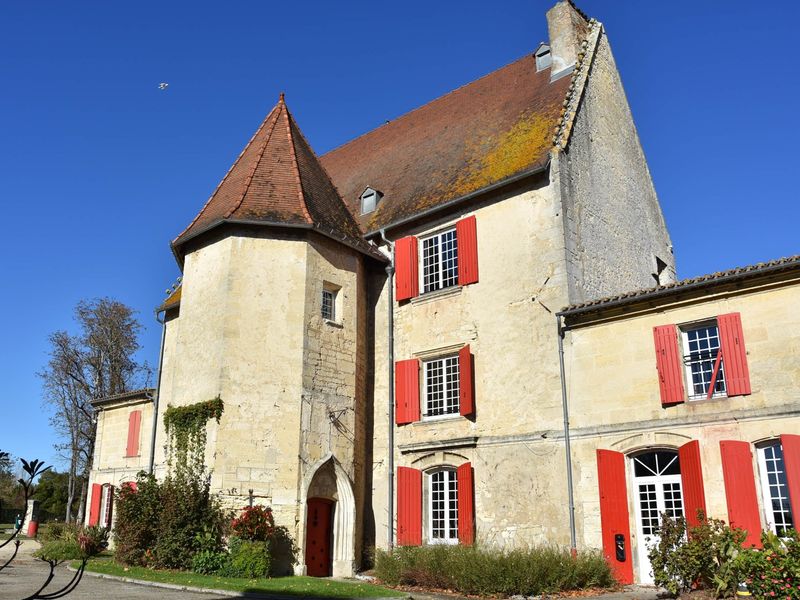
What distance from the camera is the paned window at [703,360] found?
39.2 feet

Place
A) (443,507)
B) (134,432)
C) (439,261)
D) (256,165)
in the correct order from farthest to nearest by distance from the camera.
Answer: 1. (134,432)
2. (256,165)
3. (439,261)
4. (443,507)

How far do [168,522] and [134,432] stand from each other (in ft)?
24.2

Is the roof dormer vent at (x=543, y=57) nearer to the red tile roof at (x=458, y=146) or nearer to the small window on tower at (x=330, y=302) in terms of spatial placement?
the red tile roof at (x=458, y=146)

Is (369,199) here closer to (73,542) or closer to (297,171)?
(297,171)

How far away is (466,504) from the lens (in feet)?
46.8

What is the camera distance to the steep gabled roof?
52.7 feet

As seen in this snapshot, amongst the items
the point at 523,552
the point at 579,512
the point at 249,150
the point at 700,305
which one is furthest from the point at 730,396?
the point at 249,150

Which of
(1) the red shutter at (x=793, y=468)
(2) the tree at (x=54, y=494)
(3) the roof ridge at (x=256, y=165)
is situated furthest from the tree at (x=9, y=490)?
(1) the red shutter at (x=793, y=468)

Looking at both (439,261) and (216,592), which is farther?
(439,261)

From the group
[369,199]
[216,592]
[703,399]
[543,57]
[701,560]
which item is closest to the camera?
[701,560]

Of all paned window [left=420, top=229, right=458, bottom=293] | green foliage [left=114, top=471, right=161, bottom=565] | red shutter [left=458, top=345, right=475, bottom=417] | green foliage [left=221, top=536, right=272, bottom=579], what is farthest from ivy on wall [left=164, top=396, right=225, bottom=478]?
paned window [left=420, top=229, right=458, bottom=293]

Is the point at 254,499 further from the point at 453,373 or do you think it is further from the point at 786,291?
the point at 786,291

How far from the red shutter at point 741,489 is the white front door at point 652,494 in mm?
1025

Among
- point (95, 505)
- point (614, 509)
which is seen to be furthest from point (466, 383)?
point (95, 505)
